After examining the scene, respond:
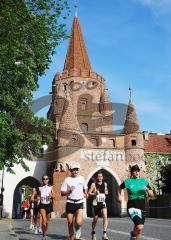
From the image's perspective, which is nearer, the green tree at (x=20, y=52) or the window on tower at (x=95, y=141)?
the green tree at (x=20, y=52)

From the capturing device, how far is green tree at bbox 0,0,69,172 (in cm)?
1359

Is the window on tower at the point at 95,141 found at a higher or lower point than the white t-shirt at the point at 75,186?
higher

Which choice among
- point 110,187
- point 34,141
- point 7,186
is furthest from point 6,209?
point 34,141

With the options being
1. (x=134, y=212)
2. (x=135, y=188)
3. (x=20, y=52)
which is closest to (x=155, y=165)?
(x=20, y=52)

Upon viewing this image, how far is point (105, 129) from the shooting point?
4588cm

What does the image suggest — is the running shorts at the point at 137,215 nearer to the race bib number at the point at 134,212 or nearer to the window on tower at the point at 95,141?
the race bib number at the point at 134,212

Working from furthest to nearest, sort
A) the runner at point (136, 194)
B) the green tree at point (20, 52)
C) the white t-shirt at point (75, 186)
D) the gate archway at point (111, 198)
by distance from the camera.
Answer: the gate archway at point (111, 198)
the green tree at point (20, 52)
the white t-shirt at point (75, 186)
the runner at point (136, 194)

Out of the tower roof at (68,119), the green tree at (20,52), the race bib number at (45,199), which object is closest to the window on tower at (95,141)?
the tower roof at (68,119)

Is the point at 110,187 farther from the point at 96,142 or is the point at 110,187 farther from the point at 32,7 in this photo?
the point at 32,7

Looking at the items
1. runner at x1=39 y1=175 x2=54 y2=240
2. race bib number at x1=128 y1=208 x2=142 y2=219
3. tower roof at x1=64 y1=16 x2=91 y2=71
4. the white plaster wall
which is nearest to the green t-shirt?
race bib number at x1=128 y1=208 x2=142 y2=219

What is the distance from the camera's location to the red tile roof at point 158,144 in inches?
1815

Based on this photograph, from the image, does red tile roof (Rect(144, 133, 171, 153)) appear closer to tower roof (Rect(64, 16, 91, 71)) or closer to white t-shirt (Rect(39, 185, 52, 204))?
tower roof (Rect(64, 16, 91, 71))

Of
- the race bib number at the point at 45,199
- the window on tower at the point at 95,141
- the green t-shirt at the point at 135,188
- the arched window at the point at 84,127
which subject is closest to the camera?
the green t-shirt at the point at 135,188

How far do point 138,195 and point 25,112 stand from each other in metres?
14.4
